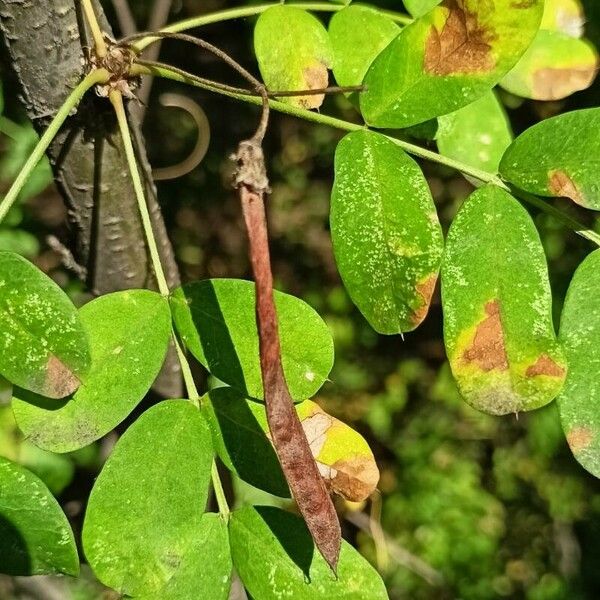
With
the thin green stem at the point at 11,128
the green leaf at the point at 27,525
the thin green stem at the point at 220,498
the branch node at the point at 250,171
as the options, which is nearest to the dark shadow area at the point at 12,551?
the green leaf at the point at 27,525

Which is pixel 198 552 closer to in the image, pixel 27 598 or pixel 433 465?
pixel 27 598

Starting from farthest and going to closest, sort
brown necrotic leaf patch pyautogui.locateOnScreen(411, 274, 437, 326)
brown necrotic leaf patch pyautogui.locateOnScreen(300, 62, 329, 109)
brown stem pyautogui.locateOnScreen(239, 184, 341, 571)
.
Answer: brown necrotic leaf patch pyautogui.locateOnScreen(300, 62, 329, 109) < brown necrotic leaf patch pyautogui.locateOnScreen(411, 274, 437, 326) < brown stem pyautogui.locateOnScreen(239, 184, 341, 571)

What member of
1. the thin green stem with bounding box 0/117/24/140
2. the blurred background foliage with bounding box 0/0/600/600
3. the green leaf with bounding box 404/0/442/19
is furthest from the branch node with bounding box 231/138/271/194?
the blurred background foliage with bounding box 0/0/600/600

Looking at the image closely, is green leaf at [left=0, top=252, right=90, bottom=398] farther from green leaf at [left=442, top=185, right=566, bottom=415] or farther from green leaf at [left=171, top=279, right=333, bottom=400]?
green leaf at [left=442, top=185, right=566, bottom=415]

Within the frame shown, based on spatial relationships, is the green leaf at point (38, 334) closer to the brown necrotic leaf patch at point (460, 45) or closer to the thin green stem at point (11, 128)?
the brown necrotic leaf patch at point (460, 45)

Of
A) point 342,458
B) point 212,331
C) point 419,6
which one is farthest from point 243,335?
point 419,6
